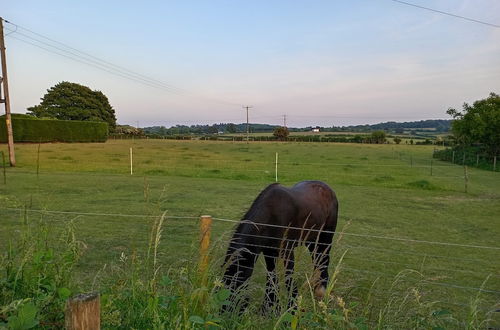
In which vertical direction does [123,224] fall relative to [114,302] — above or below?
below

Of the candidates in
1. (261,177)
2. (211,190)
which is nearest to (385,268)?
(211,190)

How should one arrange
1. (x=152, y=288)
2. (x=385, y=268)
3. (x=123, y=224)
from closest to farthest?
(x=152, y=288) < (x=385, y=268) < (x=123, y=224)

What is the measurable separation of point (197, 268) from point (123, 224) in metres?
4.99

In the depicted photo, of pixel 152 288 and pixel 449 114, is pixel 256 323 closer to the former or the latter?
pixel 152 288

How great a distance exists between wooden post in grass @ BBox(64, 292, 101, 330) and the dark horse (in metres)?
1.51

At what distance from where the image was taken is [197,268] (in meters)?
2.44

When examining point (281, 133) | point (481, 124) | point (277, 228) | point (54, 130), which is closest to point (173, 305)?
point (277, 228)

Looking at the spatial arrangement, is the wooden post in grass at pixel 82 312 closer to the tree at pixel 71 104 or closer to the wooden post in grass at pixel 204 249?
the wooden post in grass at pixel 204 249

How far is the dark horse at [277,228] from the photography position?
314 centimetres

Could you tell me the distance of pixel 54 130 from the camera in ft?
109

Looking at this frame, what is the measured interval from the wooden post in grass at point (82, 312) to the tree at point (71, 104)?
2140 inches

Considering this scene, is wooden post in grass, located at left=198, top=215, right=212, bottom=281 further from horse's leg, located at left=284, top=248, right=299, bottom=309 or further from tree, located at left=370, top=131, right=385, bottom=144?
tree, located at left=370, top=131, right=385, bottom=144

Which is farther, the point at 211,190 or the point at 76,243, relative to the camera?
the point at 211,190

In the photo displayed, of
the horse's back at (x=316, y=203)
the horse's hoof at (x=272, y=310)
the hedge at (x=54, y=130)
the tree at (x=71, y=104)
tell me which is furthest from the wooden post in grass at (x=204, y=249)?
the tree at (x=71, y=104)
